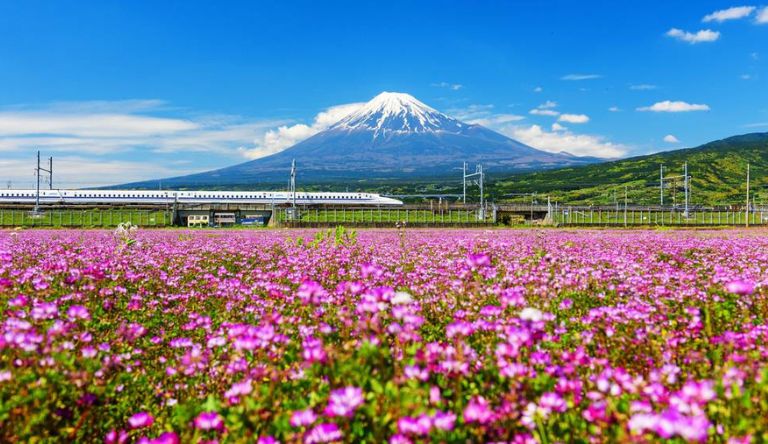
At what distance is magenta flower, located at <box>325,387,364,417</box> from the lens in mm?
2309

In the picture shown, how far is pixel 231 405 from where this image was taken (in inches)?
111

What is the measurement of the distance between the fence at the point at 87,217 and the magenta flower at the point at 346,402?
167 ft

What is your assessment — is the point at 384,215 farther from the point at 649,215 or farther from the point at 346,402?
the point at 346,402

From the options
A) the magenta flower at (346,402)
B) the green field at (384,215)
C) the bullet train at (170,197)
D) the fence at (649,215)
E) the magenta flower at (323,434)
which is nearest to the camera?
the magenta flower at (323,434)

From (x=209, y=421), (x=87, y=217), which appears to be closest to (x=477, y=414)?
(x=209, y=421)

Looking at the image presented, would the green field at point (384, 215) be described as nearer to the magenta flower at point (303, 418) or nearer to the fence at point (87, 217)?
the fence at point (87, 217)

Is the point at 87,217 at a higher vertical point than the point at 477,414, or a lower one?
higher

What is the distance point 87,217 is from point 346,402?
2284 inches

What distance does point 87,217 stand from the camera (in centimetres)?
5238

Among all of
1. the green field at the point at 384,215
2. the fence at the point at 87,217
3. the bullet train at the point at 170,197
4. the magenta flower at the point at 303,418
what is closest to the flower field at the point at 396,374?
the magenta flower at the point at 303,418

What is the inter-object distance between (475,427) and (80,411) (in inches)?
100

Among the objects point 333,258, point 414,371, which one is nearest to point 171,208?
point 333,258

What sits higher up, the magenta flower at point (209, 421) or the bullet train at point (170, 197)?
the bullet train at point (170, 197)

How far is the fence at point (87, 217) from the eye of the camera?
2000 inches
